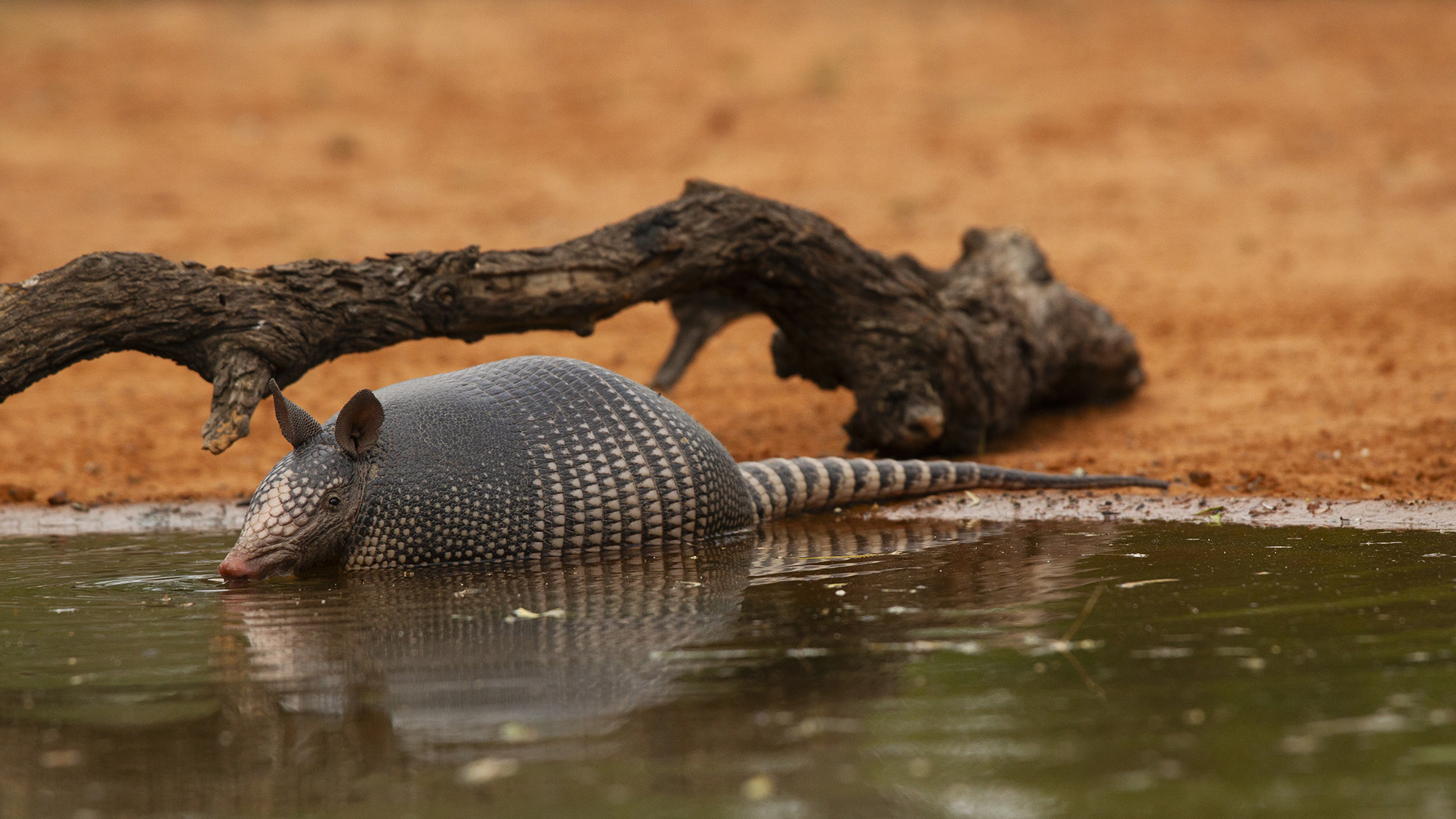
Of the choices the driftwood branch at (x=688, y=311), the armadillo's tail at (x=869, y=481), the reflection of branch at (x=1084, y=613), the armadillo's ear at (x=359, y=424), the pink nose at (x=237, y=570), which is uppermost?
the driftwood branch at (x=688, y=311)

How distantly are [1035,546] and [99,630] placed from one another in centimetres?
385

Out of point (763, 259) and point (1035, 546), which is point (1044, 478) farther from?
point (763, 259)

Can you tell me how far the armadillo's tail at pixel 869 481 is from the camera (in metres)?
7.09

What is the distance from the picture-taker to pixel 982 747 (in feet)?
10.4

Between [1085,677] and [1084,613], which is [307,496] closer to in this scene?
[1084,613]

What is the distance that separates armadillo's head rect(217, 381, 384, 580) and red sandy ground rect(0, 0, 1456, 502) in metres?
3.03

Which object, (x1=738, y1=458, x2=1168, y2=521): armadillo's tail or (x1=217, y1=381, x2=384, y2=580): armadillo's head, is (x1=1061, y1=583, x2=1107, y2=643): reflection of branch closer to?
(x1=738, y1=458, x2=1168, y2=521): armadillo's tail

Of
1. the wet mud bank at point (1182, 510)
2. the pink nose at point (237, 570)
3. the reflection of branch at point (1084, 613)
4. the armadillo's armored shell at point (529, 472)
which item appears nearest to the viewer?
the reflection of branch at point (1084, 613)

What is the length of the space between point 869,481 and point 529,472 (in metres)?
2.24

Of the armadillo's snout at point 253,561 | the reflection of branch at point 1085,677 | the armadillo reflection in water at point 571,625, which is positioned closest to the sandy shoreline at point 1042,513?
the armadillo reflection in water at point 571,625

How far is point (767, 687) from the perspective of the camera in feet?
12.2

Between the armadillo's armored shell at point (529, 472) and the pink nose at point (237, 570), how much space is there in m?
0.46

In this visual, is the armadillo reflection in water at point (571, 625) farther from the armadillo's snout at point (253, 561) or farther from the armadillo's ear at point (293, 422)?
the armadillo's ear at point (293, 422)

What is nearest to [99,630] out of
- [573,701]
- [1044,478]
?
[573,701]
